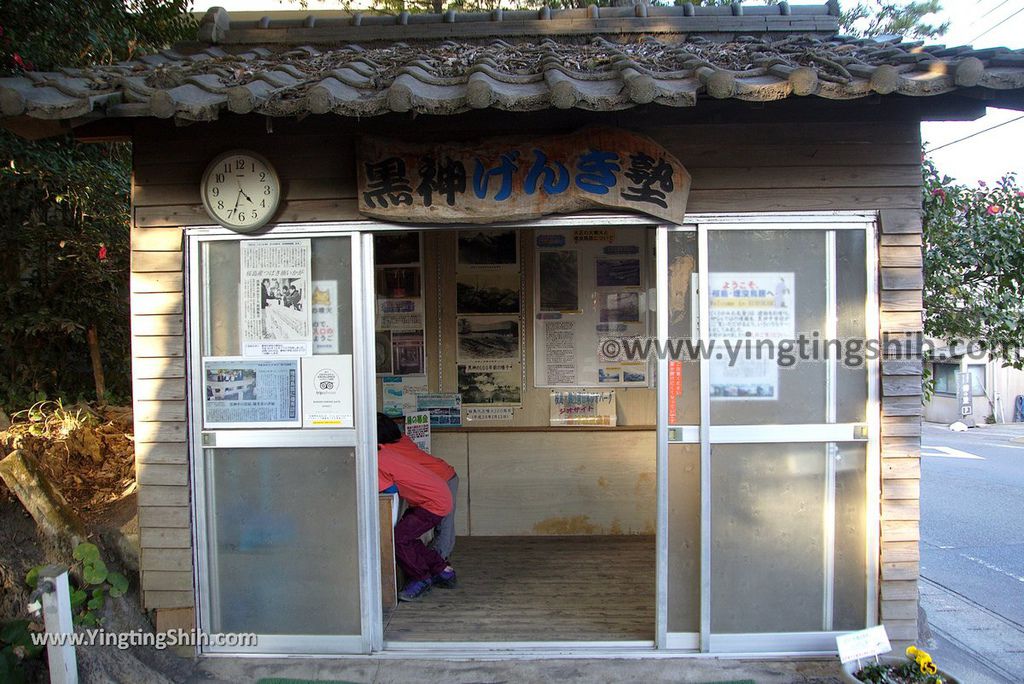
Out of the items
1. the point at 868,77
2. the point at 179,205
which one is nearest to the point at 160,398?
the point at 179,205

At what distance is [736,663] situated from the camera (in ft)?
13.0

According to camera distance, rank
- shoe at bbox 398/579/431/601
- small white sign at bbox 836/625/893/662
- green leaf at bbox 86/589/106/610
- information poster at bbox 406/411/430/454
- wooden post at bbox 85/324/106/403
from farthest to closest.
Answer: wooden post at bbox 85/324/106/403 < information poster at bbox 406/411/430/454 < shoe at bbox 398/579/431/601 < green leaf at bbox 86/589/106/610 < small white sign at bbox 836/625/893/662

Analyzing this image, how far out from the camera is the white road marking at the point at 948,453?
553 inches

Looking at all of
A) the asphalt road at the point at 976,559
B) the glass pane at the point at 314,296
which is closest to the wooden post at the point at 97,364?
the glass pane at the point at 314,296

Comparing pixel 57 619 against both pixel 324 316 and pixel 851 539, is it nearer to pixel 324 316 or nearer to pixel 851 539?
pixel 324 316

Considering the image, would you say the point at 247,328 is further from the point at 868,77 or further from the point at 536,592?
the point at 868,77

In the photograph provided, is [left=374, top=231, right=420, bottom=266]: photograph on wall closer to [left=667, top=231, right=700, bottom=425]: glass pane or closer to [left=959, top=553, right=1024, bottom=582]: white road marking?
[left=667, top=231, right=700, bottom=425]: glass pane

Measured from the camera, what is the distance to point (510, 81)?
3.40 m

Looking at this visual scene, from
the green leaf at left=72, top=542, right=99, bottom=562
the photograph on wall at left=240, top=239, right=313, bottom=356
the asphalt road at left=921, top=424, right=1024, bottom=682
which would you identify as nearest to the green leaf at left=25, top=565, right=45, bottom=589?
the green leaf at left=72, top=542, right=99, bottom=562

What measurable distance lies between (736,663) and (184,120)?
4427mm

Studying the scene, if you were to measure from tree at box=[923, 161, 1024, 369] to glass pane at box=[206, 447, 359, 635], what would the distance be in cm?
510

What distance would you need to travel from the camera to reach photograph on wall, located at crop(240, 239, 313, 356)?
407 cm

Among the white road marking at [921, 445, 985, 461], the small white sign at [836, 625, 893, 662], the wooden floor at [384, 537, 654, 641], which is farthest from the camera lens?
the white road marking at [921, 445, 985, 461]

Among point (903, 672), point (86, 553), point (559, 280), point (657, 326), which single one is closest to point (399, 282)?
point (559, 280)
